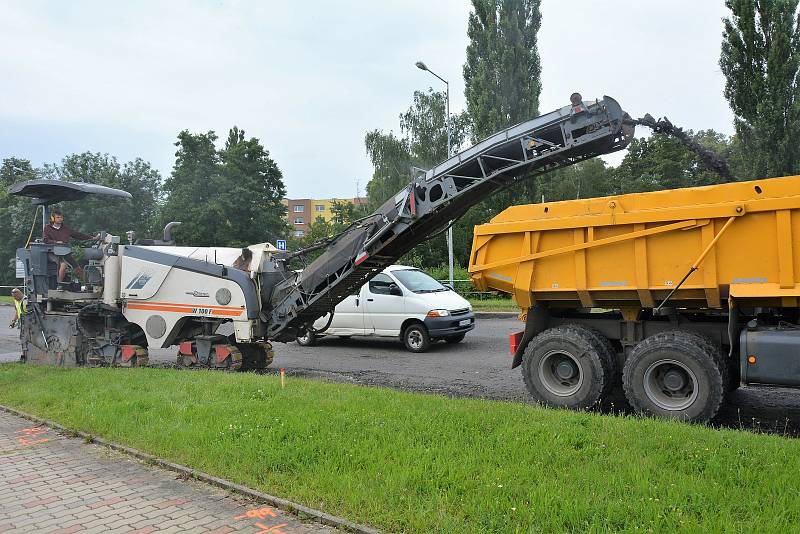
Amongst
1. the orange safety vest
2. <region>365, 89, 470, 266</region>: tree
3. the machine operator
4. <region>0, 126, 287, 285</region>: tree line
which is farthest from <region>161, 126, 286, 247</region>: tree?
the machine operator

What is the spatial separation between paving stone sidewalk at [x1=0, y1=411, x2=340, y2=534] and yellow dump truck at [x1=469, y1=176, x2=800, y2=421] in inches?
164

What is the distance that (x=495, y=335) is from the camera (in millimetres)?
15875

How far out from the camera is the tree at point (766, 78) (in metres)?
23.7

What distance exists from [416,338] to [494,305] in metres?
11.7

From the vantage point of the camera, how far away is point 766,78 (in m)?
24.3

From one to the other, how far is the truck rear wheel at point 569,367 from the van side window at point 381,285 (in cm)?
671

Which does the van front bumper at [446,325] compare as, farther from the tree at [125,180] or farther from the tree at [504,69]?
the tree at [125,180]

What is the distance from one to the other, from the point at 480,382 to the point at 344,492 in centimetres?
552

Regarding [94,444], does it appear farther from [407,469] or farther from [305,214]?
[305,214]

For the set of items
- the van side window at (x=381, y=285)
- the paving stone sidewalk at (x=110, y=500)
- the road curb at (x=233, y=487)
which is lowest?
the paving stone sidewalk at (x=110, y=500)

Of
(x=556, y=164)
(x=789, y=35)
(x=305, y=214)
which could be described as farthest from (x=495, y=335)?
(x=305, y=214)

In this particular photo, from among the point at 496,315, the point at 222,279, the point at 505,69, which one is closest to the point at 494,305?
the point at 496,315

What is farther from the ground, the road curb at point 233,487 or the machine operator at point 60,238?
the machine operator at point 60,238

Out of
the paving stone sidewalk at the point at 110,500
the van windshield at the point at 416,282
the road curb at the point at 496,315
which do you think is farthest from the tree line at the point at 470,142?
the paving stone sidewalk at the point at 110,500
